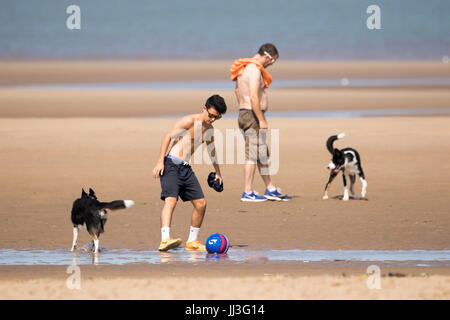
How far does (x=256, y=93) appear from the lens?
14.5 meters

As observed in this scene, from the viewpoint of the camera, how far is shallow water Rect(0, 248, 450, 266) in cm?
1095

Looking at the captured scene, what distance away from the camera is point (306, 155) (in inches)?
811

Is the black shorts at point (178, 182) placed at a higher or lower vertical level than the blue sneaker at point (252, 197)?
higher

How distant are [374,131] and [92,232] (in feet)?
49.0

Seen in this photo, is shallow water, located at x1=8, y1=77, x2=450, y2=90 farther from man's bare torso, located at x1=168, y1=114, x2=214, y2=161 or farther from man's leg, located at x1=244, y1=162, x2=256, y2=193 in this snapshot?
man's bare torso, located at x1=168, y1=114, x2=214, y2=161

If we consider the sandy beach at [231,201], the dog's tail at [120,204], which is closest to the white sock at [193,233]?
the sandy beach at [231,201]

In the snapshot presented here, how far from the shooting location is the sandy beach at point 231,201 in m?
9.55

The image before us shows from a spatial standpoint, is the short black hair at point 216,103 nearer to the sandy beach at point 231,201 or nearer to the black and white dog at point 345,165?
the sandy beach at point 231,201

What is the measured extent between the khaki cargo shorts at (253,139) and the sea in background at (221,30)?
2514 inches

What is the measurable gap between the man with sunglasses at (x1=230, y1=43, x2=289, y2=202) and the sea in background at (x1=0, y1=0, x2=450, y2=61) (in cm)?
6383

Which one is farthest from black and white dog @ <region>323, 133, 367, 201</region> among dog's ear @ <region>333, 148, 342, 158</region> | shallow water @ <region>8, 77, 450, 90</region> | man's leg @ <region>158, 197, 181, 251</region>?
shallow water @ <region>8, 77, 450, 90</region>

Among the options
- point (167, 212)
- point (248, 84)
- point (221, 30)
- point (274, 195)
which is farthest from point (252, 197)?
point (221, 30)

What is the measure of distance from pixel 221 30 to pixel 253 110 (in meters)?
80.5
